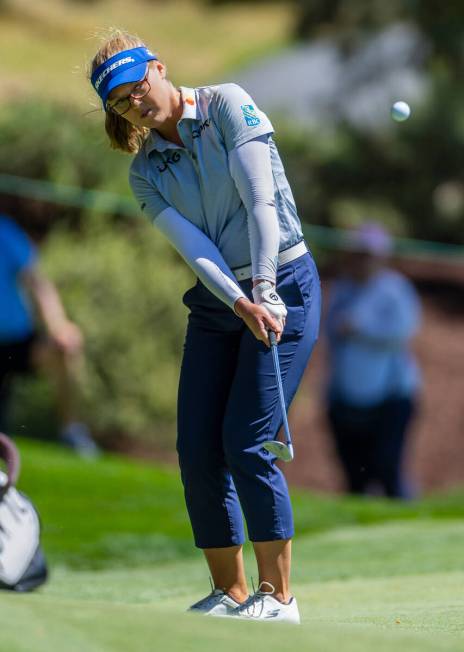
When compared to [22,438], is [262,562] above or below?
above

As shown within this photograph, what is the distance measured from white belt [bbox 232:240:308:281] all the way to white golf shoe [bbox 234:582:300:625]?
3.27 ft

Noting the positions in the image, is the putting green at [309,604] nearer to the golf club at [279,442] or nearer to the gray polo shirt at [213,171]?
the golf club at [279,442]

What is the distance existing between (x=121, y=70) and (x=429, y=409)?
9.20 metres

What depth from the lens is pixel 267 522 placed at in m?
4.24

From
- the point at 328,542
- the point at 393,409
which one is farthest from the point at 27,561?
the point at 393,409

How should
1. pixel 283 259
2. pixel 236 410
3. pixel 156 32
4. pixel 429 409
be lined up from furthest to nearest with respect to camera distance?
pixel 156 32 → pixel 429 409 → pixel 283 259 → pixel 236 410

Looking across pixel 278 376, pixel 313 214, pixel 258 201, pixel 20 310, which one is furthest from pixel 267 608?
pixel 313 214

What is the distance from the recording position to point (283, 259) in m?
4.38

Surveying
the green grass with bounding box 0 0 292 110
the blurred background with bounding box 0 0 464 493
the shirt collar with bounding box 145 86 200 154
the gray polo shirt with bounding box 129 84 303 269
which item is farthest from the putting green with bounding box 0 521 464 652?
the green grass with bounding box 0 0 292 110

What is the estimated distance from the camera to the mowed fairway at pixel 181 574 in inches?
128

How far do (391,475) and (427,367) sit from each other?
11.0 feet

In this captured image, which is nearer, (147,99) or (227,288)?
(227,288)

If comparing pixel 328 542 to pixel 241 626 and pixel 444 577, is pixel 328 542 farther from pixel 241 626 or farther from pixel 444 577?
pixel 241 626

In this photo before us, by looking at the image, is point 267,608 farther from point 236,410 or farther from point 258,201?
point 258,201
